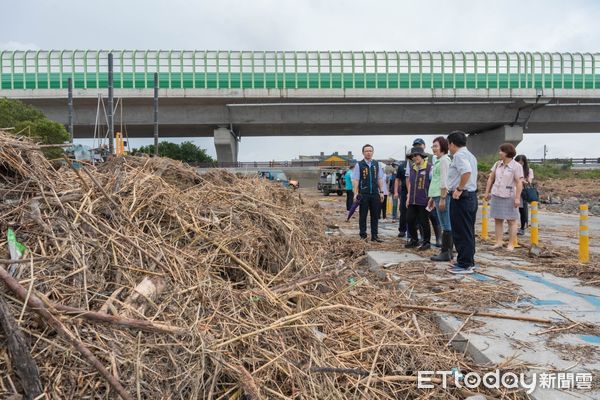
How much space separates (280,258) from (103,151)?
2676 mm

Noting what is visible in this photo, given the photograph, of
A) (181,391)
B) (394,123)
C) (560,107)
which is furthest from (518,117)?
(181,391)

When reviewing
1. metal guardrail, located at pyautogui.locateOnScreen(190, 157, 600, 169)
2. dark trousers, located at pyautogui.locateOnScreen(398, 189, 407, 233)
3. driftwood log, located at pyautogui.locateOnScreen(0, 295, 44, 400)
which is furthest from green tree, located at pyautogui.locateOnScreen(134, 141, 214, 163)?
driftwood log, located at pyautogui.locateOnScreen(0, 295, 44, 400)

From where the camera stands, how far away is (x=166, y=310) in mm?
2465

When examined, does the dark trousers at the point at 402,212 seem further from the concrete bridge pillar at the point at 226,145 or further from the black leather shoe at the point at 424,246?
the concrete bridge pillar at the point at 226,145

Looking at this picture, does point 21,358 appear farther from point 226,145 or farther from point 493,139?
point 493,139

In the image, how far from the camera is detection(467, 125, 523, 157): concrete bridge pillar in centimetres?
4312

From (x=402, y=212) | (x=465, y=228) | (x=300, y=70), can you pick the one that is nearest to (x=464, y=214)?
(x=465, y=228)

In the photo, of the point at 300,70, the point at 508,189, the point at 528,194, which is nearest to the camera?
the point at 508,189

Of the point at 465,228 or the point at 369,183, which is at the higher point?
the point at 369,183

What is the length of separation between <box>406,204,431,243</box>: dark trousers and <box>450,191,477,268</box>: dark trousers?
1713 mm

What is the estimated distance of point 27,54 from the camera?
38.5m

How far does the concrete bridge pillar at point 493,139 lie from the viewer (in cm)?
4312

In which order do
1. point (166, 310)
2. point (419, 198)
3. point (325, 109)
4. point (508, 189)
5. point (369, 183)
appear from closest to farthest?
point (166, 310) → point (508, 189) → point (419, 198) → point (369, 183) → point (325, 109)
